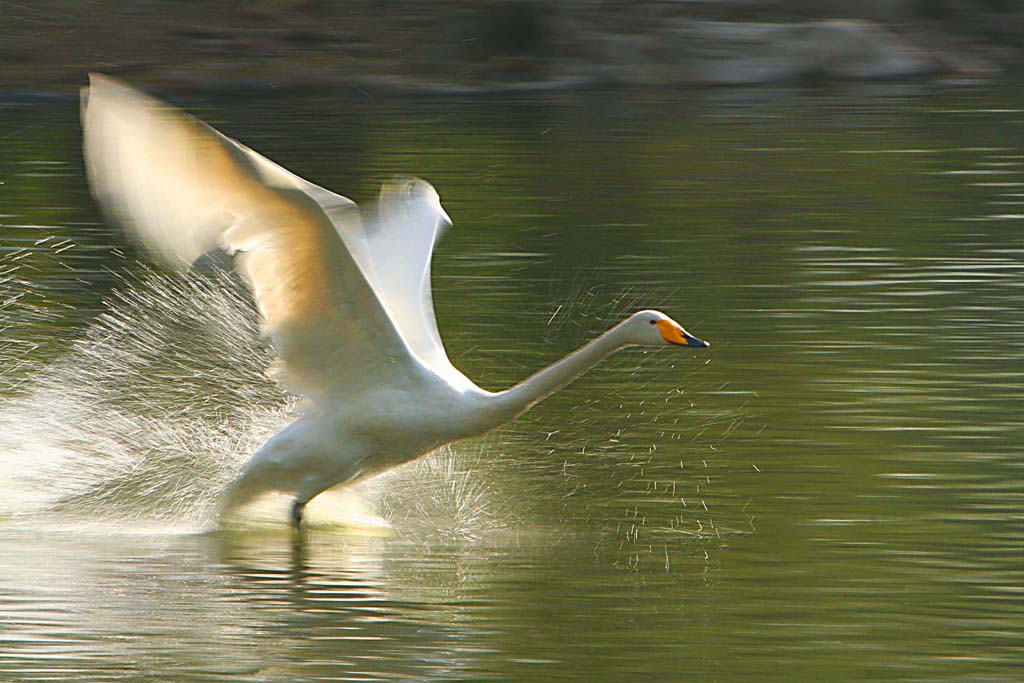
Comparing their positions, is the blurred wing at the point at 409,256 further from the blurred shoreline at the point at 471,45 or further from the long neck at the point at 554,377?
the blurred shoreline at the point at 471,45

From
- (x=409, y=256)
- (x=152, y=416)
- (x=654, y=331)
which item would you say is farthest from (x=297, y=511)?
(x=152, y=416)

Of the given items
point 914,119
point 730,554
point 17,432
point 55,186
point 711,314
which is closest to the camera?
point 730,554

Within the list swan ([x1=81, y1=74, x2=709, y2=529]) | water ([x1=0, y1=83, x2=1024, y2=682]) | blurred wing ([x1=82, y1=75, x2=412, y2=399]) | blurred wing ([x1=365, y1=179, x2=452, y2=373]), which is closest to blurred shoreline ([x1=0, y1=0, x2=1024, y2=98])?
water ([x1=0, y1=83, x2=1024, y2=682])

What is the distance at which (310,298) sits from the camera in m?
9.12

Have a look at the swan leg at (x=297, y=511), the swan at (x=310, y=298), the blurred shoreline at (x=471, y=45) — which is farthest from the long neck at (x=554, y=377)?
the blurred shoreline at (x=471, y=45)

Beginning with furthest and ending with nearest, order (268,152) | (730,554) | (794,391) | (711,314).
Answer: (268,152) → (711,314) → (794,391) → (730,554)

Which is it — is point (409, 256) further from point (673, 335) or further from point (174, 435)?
point (174, 435)

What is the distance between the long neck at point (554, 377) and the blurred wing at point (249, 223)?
49cm

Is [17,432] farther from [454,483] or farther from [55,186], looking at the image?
[55,186]

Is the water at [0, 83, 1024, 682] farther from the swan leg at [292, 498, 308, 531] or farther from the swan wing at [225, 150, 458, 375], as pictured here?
the swan wing at [225, 150, 458, 375]

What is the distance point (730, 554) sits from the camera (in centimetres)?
893

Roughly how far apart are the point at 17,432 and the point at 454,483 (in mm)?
2432

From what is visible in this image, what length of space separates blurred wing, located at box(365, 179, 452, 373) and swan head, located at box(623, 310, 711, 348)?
0.89 m

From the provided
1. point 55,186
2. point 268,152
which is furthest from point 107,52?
point 55,186
